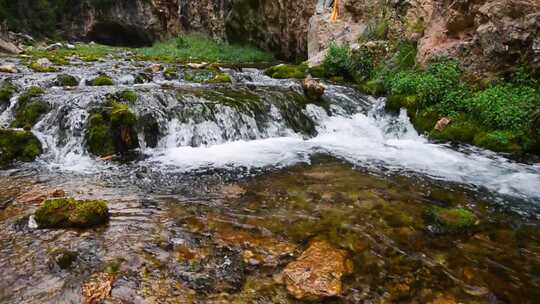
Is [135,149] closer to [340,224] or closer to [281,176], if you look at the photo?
[281,176]

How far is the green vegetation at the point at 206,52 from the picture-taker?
72.1 feet

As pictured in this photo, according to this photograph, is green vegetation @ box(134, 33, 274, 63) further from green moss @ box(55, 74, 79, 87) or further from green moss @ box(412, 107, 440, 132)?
green moss @ box(412, 107, 440, 132)

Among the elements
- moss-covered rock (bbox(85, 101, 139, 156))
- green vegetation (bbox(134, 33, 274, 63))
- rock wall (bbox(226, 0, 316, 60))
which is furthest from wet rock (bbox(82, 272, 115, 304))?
green vegetation (bbox(134, 33, 274, 63))

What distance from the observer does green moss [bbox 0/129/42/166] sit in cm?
640

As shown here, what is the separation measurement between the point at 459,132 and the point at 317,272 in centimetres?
596

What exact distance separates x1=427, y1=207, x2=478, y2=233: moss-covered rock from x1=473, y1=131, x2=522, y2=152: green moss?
11.2 ft

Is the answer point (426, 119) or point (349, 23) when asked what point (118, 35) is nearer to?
point (349, 23)

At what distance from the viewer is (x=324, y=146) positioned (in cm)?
795

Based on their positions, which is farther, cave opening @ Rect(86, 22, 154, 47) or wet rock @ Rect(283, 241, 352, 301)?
cave opening @ Rect(86, 22, 154, 47)

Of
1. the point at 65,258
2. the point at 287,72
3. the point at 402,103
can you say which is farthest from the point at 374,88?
the point at 65,258

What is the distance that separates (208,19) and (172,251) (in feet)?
92.3

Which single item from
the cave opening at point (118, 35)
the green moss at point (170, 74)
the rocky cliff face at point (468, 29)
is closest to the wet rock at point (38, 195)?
the green moss at point (170, 74)

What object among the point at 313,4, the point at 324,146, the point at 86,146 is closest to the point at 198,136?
the point at 86,146

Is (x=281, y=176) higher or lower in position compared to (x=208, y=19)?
lower
